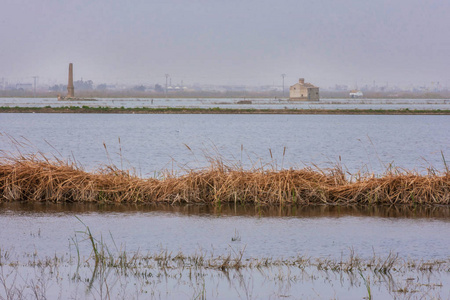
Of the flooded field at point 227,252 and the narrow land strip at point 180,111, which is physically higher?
the narrow land strip at point 180,111

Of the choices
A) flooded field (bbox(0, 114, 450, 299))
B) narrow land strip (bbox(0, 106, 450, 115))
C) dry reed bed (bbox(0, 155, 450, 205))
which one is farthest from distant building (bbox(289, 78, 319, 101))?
flooded field (bbox(0, 114, 450, 299))

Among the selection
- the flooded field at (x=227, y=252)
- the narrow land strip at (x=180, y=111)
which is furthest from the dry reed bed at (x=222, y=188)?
the narrow land strip at (x=180, y=111)

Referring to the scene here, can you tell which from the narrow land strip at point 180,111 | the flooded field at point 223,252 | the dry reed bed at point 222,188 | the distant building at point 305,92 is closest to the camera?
the flooded field at point 223,252

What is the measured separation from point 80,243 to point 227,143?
3045 cm

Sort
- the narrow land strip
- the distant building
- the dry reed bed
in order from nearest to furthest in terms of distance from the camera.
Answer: the dry reed bed → the narrow land strip → the distant building

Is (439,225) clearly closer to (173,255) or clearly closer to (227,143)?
(173,255)

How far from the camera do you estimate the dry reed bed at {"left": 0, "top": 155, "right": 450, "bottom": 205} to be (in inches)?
577

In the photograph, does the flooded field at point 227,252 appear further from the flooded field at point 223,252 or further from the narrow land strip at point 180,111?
the narrow land strip at point 180,111

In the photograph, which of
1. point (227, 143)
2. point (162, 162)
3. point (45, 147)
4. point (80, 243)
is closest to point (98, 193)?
point (80, 243)

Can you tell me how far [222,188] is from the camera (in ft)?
48.0

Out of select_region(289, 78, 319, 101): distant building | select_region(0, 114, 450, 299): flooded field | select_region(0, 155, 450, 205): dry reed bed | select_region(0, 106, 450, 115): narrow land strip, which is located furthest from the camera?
select_region(289, 78, 319, 101): distant building

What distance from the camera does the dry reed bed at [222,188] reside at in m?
14.7

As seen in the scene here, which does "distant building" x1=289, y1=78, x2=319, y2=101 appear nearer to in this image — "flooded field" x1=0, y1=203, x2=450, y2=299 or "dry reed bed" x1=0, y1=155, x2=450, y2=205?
"dry reed bed" x1=0, y1=155, x2=450, y2=205

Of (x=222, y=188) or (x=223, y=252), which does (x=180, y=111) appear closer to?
(x=222, y=188)
